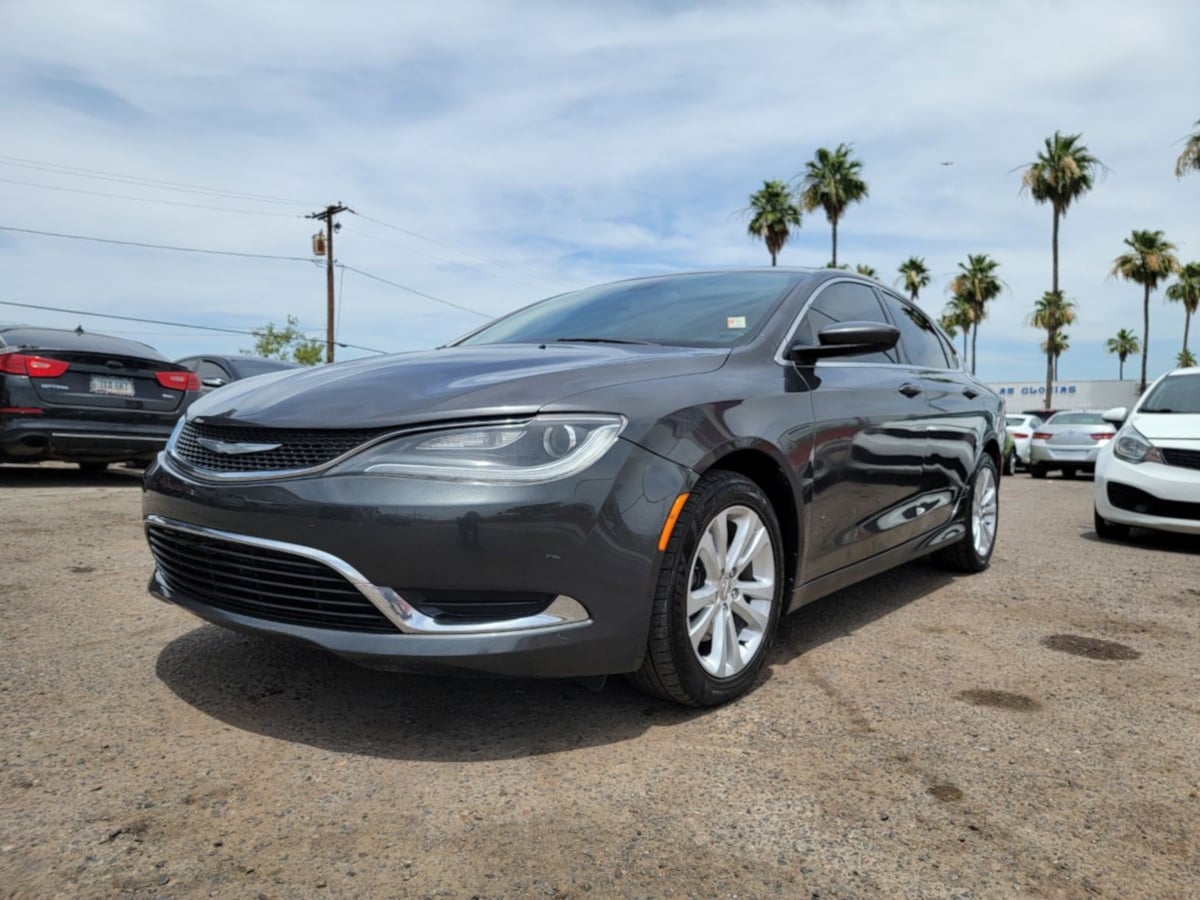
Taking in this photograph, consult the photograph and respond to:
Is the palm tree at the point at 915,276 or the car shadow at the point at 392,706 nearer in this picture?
the car shadow at the point at 392,706

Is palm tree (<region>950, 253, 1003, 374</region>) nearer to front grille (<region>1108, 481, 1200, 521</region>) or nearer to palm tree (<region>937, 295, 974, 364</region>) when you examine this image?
palm tree (<region>937, 295, 974, 364</region>)

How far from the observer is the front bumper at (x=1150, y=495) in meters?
6.26

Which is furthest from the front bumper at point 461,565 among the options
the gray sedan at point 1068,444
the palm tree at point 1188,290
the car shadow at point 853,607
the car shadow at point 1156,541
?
the palm tree at point 1188,290

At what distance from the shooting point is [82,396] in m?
7.50

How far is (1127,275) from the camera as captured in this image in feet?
155

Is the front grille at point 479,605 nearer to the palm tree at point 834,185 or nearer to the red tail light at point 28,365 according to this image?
the red tail light at point 28,365

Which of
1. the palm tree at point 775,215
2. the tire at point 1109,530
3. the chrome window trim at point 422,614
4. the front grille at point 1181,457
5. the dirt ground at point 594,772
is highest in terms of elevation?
the palm tree at point 775,215

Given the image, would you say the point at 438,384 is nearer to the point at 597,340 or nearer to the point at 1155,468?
the point at 597,340

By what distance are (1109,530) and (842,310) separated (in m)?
4.29

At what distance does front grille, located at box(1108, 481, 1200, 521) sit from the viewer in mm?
6281

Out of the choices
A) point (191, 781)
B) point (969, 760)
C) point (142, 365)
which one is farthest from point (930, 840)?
point (142, 365)

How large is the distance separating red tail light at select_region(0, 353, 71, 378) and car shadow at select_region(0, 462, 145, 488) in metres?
1.06

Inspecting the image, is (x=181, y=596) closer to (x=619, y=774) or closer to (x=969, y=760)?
(x=619, y=774)

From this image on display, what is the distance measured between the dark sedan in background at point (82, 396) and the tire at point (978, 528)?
20.3 ft
